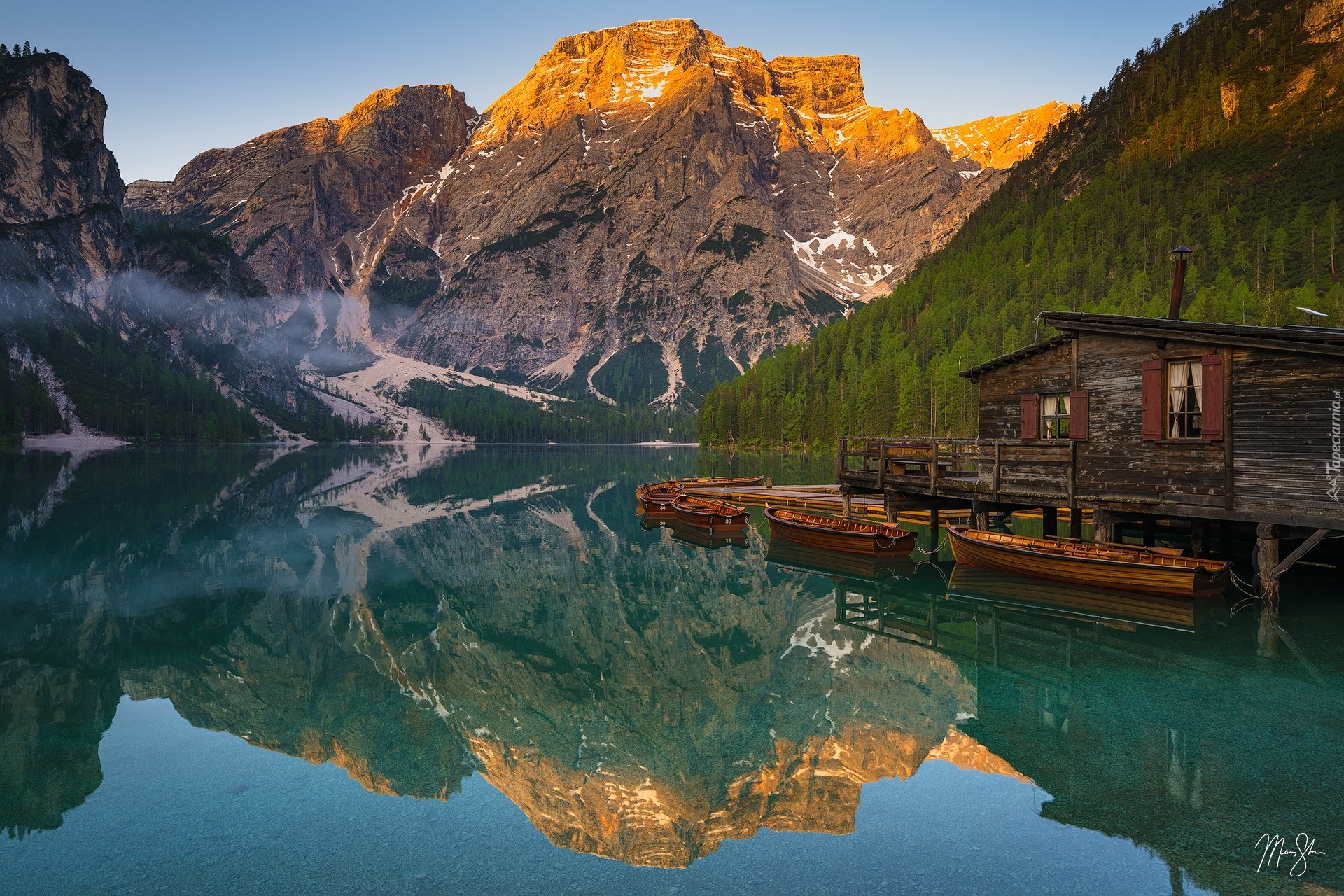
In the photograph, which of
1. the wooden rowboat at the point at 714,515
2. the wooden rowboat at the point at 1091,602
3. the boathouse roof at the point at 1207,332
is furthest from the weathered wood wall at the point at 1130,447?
the wooden rowboat at the point at 714,515

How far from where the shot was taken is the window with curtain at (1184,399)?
24047 millimetres

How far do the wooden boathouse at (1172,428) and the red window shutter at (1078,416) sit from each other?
46 millimetres

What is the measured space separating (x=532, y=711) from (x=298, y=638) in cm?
997

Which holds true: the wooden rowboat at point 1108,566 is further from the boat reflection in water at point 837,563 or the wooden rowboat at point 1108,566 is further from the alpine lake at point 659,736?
the boat reflection in water at point 837,563

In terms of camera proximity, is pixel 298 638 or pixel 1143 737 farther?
pixel 298 638

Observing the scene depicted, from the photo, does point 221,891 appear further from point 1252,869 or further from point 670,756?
point 1252,869

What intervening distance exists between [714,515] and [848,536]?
11.3 metres

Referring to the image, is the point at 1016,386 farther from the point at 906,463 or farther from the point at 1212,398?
the point at 1212,398

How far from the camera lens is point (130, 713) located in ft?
51.0

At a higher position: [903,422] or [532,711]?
[903,422]

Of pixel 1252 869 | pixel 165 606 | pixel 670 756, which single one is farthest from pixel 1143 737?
pixel 165 606

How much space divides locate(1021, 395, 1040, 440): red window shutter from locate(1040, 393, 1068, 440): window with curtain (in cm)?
15
